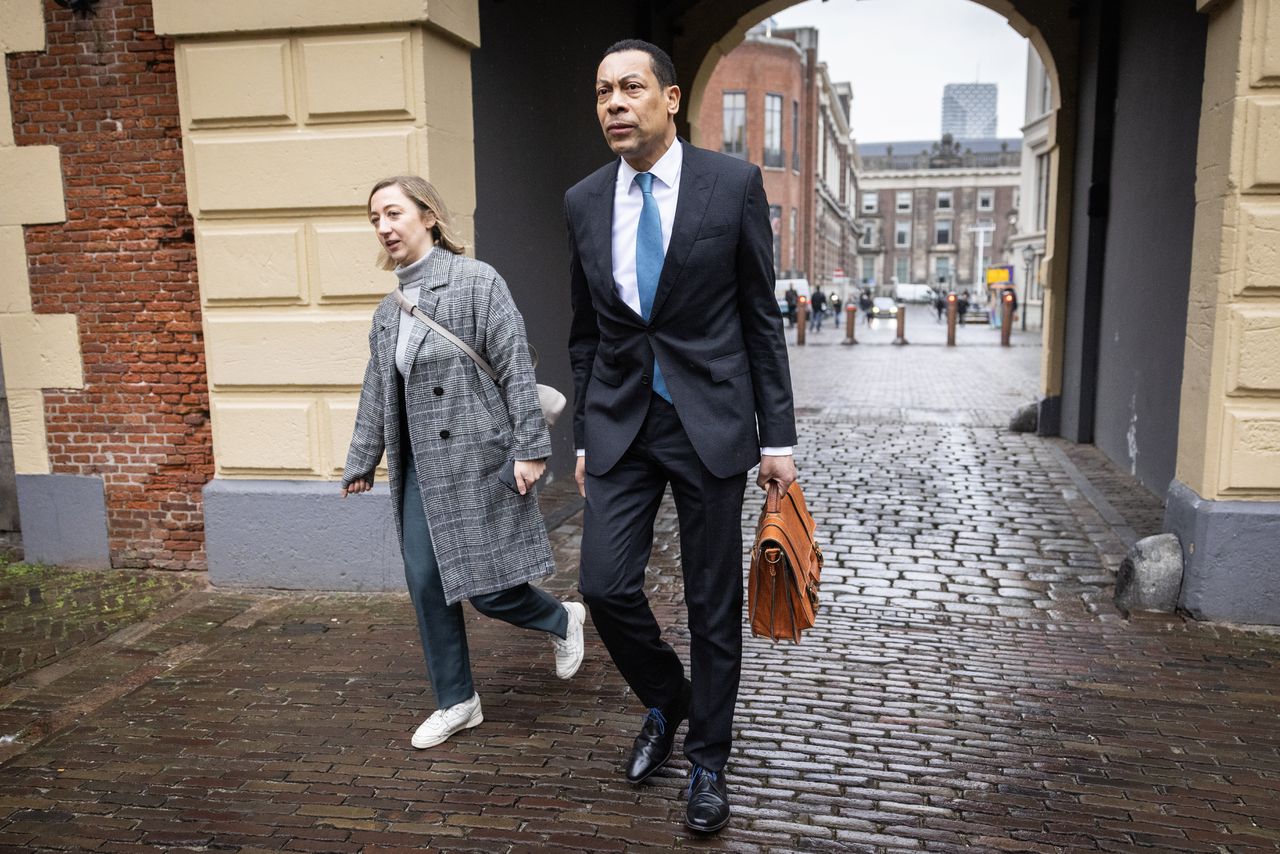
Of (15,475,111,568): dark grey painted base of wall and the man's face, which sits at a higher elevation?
the man's face

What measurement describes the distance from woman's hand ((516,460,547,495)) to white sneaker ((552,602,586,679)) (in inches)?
31.3

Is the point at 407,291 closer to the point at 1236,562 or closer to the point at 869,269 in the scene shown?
the point at 1236,562

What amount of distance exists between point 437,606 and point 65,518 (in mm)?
3517

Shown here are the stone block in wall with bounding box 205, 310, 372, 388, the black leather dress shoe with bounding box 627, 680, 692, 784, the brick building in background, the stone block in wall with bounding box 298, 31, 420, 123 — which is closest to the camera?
the black leather dress shoe with bounding box 627, 680, 692, 784

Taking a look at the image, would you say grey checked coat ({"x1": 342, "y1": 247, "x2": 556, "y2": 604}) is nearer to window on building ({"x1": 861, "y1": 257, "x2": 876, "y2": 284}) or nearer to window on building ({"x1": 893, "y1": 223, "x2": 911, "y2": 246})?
window on building ({"x1": 861, "y1": 257, "x2": 876, "y2": 284})

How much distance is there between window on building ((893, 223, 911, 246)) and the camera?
97.7 m

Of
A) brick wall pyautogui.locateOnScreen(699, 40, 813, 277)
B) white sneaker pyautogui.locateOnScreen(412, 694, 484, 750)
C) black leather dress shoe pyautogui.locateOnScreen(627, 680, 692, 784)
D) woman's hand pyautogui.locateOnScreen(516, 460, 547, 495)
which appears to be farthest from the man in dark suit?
brick wall pyautogui.locateOnScreen(699, 40, 813, 277)

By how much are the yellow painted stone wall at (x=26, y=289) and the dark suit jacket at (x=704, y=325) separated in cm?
405

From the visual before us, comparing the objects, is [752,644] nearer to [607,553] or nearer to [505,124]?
[607,553]

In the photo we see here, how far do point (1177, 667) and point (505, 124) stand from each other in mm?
5118

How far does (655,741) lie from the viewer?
339 cm

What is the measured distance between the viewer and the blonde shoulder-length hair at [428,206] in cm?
352

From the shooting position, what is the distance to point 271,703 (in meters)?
4.09

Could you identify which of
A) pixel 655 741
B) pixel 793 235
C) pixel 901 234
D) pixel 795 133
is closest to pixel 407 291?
pixel 655 741
